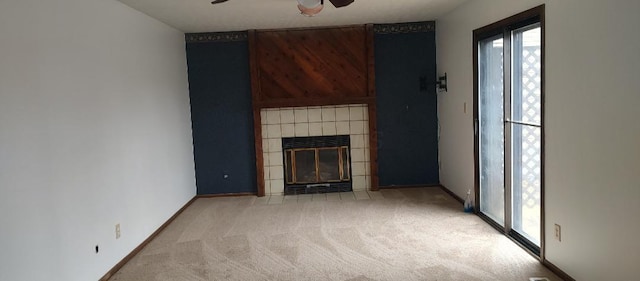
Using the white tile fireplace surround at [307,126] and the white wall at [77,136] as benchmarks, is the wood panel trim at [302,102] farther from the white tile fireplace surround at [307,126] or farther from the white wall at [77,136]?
the white wall at [77,136]

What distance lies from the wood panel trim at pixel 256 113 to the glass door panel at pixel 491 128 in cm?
267

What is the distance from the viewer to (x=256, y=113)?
6.04 m

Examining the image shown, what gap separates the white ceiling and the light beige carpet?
2.05m

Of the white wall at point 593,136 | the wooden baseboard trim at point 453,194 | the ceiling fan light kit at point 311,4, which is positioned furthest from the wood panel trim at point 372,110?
the ceiling fan light kit at point 311,4

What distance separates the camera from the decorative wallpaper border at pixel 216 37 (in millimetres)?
5969

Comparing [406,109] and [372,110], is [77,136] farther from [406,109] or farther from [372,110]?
[406,109]

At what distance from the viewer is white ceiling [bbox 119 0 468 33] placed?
13.9 feet

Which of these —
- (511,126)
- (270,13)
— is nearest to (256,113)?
(270,13)

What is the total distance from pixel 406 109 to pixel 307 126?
4.11ft

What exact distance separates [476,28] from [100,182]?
3.44 meters

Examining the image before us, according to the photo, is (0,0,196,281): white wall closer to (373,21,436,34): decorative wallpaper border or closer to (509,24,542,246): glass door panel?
(373,21,436,34): decorative wallpaper border

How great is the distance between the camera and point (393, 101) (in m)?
6.11

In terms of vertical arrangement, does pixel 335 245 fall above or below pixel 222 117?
below

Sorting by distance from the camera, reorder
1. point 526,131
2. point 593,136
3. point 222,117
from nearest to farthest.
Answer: point 593,136
point 526,131
point 222,117
